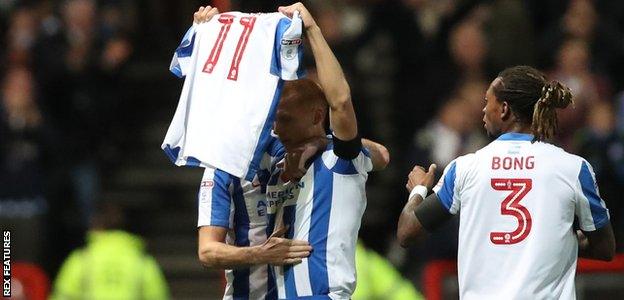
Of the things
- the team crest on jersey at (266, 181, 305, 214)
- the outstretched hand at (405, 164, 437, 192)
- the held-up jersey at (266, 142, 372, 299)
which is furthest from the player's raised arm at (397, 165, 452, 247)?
the team crest on jersey at (266, 181, 305, 214)

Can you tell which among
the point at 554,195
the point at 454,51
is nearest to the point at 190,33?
the point at 554,195

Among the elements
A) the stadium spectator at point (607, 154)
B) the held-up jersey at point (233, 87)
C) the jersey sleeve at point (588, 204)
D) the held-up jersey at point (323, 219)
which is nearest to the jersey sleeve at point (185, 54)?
the held-up jersey at point (233, 87)

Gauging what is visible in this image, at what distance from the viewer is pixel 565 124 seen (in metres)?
12.1

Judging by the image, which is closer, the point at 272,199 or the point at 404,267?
the point at 272,199

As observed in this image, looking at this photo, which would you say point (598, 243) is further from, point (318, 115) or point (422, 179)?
point (318, 115)

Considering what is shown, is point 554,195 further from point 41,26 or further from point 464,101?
point 41,26

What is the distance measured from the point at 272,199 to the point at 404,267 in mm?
5175

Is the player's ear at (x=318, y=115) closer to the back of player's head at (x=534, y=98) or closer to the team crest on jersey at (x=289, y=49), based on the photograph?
the team crest on jersey at (x=289, y=49)

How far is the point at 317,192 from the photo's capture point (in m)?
6.84

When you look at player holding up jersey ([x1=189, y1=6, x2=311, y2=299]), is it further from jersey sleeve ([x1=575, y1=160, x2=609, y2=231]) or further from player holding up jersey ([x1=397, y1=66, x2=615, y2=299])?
jersey sleeve ([x1=575, y1=160, x2=609, y2=231])

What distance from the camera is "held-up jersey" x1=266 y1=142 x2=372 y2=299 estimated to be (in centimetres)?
677

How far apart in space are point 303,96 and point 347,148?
0.33 metres

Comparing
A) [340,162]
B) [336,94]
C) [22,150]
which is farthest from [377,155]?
[22,150]

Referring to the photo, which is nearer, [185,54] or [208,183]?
[208,183]
